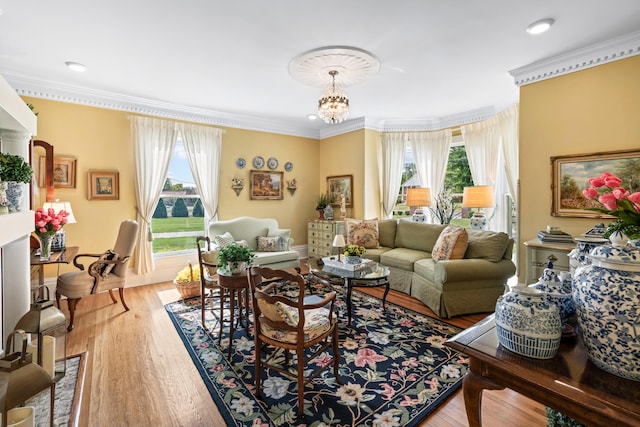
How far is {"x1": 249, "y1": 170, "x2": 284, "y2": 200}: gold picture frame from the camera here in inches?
237

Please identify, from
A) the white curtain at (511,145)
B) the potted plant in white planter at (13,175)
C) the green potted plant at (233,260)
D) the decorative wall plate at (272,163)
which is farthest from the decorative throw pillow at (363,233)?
the potted plant in white planter at (13,175)

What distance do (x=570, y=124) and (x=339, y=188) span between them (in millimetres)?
3951

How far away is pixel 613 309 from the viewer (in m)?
0.89

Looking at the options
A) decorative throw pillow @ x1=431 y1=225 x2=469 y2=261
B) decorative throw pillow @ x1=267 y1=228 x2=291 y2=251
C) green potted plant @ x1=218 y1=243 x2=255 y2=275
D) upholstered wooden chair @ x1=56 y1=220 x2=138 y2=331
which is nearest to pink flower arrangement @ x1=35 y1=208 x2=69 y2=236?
upholstered wooden chair @ x1=56 y1=220 x2=138 y2=331

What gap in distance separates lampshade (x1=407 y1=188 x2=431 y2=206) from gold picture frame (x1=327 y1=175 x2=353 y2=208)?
49.8 inches

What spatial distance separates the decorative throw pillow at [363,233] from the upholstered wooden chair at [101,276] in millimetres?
3252

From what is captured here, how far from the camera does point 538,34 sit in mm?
2838

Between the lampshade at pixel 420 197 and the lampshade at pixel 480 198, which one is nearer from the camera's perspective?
the lampshade at pixel 480 198

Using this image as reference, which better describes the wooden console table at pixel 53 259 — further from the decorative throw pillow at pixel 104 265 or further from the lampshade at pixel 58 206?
the lampshade at pixel 58 206

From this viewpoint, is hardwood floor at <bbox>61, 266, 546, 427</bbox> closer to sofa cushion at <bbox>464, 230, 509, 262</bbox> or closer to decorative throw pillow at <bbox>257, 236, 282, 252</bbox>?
sofa cushion at <bbox>464, 230, 509, 262</bbox>

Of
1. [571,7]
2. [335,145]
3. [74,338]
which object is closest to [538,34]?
[571,7]

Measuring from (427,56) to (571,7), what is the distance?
121 cm

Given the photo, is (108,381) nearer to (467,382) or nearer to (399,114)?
(467,382)

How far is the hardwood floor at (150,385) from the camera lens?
6.47 ft
